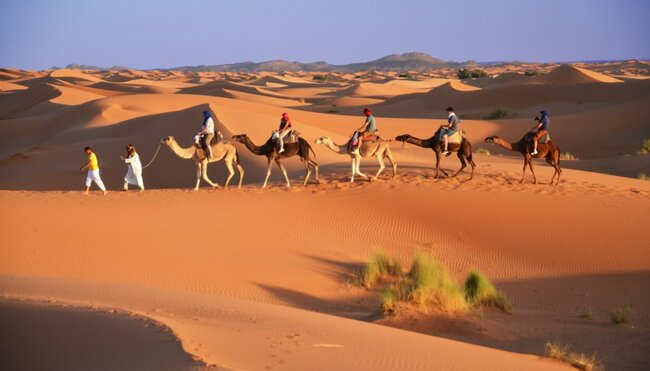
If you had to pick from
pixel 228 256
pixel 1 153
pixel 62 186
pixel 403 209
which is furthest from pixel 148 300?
pixel 1 153

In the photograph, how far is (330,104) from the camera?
6538cm

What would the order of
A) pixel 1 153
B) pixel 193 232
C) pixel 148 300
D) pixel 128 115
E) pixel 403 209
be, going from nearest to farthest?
pixel 148 300 < pixel 193 232 < pixel 403 209 < pixel 1 153 < pixel 128 115

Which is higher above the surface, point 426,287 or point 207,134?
→ point 207,134

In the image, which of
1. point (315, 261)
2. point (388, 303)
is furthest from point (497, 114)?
point (388, 303)

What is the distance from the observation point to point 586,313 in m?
13.1

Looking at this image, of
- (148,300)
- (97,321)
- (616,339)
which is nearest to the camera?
(97,321)

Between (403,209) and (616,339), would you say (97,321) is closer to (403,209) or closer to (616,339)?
(616,339)

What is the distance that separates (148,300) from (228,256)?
5035mm

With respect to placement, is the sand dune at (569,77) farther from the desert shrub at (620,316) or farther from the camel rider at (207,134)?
the desert shrub at (620,316)

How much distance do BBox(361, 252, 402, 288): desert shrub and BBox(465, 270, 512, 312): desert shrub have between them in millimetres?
1655

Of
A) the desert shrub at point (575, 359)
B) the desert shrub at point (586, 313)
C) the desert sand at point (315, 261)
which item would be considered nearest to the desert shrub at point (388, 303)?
the desert sand at point (315, 261)

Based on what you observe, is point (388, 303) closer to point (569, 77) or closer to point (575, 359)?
point (575, 359)

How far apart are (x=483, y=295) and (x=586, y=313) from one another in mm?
1695

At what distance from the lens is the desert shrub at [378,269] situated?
1424cm
